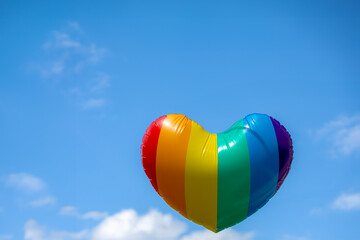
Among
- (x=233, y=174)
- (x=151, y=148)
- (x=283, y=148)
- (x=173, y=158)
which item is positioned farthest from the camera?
(x=151, y=148)

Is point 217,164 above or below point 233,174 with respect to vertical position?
above

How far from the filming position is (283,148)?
33.9ft

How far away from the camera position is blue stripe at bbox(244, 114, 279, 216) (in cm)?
1010

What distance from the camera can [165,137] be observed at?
1037cm

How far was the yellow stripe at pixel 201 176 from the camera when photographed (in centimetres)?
1009

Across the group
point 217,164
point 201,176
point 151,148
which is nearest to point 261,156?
point 217,164

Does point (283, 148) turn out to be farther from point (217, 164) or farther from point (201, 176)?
point (201, 176)

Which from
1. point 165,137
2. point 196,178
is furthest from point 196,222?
point 165,137

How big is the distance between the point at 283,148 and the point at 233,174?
113cm

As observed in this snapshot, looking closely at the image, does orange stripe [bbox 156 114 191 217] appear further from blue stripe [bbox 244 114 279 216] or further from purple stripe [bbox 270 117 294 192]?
purple stripe [bbox 270 117 294 192]

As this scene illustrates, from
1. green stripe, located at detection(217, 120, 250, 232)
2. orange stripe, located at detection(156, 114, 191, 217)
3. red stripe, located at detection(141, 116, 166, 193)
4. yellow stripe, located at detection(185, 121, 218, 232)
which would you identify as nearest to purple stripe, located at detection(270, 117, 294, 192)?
green stripe, located at detection(217, 120, 250, 232)

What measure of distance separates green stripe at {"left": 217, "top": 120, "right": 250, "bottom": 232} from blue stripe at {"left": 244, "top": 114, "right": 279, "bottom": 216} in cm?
10

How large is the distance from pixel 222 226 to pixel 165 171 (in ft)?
5.35

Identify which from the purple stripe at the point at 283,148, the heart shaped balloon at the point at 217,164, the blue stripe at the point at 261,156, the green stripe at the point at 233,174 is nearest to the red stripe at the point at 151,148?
the heart shaped balloon at the point at 217,164
